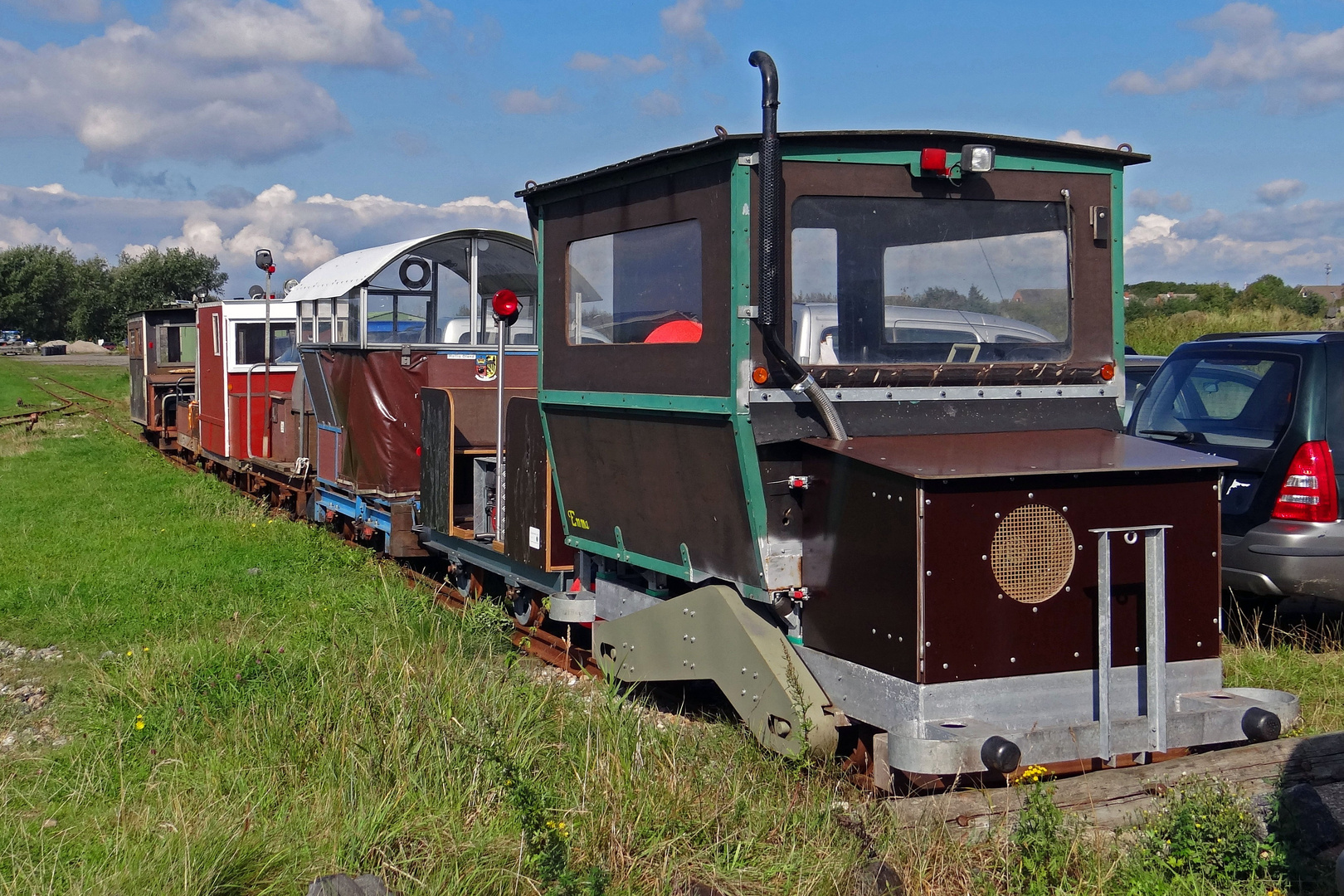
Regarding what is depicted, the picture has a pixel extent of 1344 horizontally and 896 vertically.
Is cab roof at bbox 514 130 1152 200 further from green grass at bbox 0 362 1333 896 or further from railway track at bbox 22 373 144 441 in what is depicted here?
railway track at bbox 22 373 144 441

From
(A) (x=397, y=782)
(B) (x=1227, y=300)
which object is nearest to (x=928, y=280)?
(A) (x=397, y=782)

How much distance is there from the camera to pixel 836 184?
521 cm

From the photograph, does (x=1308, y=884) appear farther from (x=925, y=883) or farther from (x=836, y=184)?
(x=836, y=184)

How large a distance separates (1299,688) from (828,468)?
2.92m

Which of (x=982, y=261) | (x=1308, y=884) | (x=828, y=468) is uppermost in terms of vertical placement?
(x=982, y=261)

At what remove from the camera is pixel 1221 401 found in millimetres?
7203

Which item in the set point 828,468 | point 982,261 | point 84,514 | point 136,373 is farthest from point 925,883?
point 136,373

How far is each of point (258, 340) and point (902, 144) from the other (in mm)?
13414

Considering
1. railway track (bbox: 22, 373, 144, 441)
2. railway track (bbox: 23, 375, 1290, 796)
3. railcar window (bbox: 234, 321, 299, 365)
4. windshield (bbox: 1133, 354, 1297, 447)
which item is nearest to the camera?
railway track (bbox: 23, 375, 1290, 796)

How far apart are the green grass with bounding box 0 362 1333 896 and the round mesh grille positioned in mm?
913

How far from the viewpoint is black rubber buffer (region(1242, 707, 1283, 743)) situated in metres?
4.70

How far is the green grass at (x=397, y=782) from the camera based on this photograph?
13.2 feet

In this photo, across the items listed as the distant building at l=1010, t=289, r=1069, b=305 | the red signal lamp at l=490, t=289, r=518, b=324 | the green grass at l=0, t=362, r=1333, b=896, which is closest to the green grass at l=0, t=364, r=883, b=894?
the green grass at l=0, t=362, r=1333, b=896

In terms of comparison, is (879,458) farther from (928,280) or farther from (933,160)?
(933,160)
